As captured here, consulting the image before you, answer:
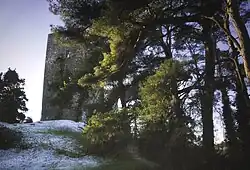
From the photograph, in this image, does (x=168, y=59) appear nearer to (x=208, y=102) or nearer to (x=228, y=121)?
(x=208, y=102)

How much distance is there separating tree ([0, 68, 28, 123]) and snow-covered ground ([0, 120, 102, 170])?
6.38 metres

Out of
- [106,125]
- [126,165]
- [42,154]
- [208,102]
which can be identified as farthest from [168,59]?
[42,154]

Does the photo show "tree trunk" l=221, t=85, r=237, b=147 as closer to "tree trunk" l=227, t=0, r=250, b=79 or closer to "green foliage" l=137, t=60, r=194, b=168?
"green foliage" l=137, t=60, r=194, b=168

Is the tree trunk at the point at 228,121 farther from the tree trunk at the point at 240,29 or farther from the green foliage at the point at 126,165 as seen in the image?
the tree trunk at the point at 240,29

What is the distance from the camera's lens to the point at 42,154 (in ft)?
50.9

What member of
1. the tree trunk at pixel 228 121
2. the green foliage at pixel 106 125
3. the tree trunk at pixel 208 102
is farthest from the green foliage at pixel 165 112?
the tree trunk at pixel 228 121

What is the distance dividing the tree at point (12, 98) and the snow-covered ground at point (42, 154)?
20.9 ft

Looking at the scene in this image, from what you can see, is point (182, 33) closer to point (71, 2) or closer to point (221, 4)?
point (221, 4)

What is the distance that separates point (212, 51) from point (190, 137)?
3462 mm

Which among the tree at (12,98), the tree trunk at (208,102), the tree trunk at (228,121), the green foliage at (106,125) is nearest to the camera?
the green foliage at (106,125)

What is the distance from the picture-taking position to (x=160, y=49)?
1580 centimetres

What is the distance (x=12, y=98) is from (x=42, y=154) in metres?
12.0

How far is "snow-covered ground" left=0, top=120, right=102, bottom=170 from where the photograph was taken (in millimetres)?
13906

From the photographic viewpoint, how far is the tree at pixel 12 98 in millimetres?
25469
